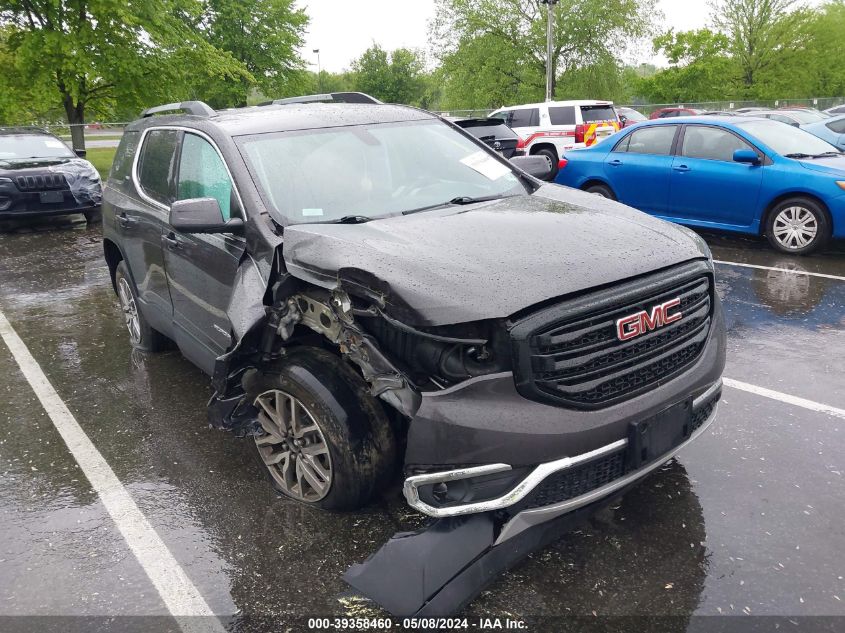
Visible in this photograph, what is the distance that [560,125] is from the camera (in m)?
18.2

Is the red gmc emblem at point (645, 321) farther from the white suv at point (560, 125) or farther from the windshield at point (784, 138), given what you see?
the white suv at point (560, 125)

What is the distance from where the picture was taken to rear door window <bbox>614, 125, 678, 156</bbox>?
9094mm

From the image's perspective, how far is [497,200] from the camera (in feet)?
12.7

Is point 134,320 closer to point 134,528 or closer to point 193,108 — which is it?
point 193,108

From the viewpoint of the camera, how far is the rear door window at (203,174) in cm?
374

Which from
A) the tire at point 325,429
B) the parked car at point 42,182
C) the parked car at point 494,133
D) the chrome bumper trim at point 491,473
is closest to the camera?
the chrome bumper trim at point 491,473

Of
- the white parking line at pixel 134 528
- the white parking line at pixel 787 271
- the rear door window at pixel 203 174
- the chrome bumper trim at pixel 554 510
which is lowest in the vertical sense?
the white parking line at pixel 134 528

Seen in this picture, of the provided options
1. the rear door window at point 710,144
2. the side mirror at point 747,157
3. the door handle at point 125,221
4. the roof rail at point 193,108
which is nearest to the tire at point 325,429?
the roof rail at point 193,108

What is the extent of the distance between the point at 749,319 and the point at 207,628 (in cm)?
501

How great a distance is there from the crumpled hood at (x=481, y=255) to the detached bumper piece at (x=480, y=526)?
594 mm

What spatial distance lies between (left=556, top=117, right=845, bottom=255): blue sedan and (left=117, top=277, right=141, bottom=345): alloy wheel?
6461 millimetres

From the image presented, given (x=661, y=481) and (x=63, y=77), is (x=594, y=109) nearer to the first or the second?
(x=63, y=77)

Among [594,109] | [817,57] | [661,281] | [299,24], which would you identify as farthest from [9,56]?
[817,57]

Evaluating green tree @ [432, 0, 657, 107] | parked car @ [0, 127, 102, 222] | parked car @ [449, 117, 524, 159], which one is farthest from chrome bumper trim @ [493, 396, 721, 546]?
green tree @ [432, 0, 657, 107]
